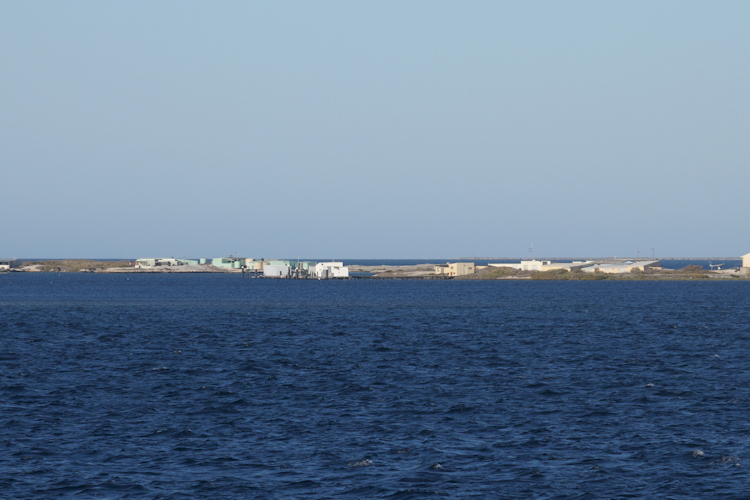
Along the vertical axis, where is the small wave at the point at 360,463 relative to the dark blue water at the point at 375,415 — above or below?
below

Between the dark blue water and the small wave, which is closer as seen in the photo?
the dark blue water

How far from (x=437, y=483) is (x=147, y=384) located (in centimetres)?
2599

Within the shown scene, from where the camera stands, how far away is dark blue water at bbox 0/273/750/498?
87.0 feet

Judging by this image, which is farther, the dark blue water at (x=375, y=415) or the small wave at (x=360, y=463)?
the small wave at (x=360, y=463)

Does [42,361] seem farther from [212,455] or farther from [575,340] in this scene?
[575,340]

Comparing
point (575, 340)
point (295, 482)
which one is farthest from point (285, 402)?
point (575, 340)

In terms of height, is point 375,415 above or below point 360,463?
above

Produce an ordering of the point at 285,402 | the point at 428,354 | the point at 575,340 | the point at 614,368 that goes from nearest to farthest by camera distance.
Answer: the point at 285,402
the point at 614,368
the point at 428,354
the point at 575,340

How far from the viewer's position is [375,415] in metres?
37.3

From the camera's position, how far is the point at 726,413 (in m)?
37.5

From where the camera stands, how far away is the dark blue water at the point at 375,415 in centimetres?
2652

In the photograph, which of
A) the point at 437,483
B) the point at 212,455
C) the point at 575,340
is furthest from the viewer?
the point at 575,340

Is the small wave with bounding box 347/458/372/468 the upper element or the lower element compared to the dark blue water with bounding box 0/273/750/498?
lower

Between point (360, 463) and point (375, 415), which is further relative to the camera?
point (375, 415)
